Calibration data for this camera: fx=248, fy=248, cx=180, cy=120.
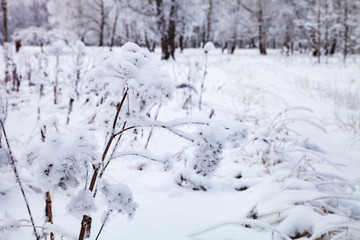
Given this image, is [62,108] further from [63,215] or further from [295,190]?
[295,190]

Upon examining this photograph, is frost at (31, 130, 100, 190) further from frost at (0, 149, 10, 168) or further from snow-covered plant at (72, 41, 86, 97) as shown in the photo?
snow-covered plant at (72, 41, 86, 97)

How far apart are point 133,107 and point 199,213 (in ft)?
2.80

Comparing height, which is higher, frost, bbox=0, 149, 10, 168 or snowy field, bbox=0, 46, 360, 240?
frost, bbox=0, 149, 10, 168

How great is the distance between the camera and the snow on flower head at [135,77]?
65cm

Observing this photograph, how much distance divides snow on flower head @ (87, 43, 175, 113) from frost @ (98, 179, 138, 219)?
0.23m

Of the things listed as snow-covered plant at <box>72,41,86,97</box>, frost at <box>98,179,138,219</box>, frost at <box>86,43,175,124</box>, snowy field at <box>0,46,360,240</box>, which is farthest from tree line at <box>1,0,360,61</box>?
frost at <box>98,179,138,219</box>

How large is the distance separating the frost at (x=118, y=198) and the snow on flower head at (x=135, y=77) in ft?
0.77

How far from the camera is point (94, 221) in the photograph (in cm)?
118

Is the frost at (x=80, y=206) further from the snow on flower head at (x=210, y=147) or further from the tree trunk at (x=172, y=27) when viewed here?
the tree trunk at (x=172, y=27)

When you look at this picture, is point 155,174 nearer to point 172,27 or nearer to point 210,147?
point 210,147

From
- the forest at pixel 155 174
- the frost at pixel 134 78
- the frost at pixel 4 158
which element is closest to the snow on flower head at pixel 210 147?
the forest at pixel 155 174

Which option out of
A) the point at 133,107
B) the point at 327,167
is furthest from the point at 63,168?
the point at 327,167

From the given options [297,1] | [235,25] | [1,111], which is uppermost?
[297,1]

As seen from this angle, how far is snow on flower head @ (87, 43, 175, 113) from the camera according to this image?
0.65 metres
